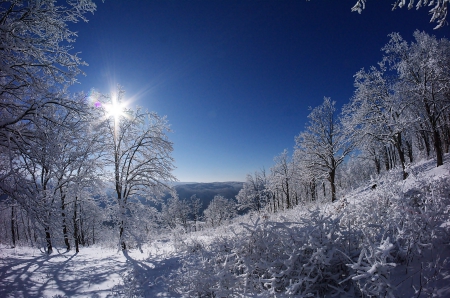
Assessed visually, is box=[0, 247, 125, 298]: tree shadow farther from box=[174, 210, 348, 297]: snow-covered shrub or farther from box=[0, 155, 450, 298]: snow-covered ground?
box=[174, 210, 348, 297]: snow-covered shrub

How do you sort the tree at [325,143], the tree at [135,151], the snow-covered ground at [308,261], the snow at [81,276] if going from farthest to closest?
the tree at [325,143], the tree at [135,151], the snow at [81,276], the snow-covered ground at [308,261]

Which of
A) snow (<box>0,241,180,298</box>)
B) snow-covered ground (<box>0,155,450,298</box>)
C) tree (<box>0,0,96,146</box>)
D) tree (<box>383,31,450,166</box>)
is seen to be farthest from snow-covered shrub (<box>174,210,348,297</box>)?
tree (<box>383,31,450,166</box>)

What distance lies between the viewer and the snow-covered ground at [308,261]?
2357 mm

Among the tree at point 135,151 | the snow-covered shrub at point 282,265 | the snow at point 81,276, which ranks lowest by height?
the snow at point 81,276

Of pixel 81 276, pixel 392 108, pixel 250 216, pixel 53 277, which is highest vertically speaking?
pixel 392 108

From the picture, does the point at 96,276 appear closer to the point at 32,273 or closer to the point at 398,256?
the point at 32,273

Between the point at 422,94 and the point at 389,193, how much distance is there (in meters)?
10.7

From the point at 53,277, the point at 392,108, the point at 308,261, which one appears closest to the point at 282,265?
the point at 308,261

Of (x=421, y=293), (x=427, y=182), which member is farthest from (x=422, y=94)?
(x=421, y=293)

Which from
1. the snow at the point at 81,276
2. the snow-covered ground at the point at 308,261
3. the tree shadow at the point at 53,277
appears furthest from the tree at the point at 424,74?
the tree shadow at the point at 53,277

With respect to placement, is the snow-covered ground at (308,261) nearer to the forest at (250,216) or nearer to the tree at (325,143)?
the forest at (250,216)

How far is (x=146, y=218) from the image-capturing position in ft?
31.8

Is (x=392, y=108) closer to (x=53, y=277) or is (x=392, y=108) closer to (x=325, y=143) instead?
(x=325, y=143)

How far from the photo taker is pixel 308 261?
9.40 ft
